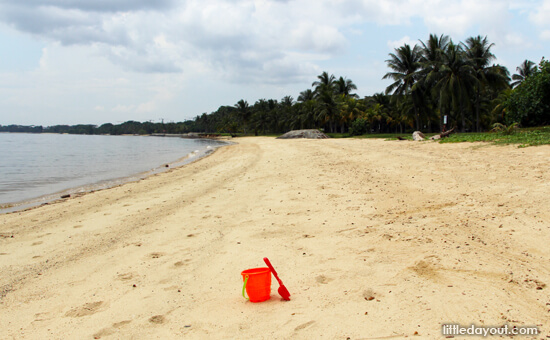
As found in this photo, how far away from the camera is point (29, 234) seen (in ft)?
21.8

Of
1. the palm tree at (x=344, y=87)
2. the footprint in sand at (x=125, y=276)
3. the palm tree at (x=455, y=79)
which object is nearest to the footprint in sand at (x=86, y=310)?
the footprint in sand at (x=125, y=276)

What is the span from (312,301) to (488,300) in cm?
150

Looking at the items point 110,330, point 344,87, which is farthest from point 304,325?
point 344,87

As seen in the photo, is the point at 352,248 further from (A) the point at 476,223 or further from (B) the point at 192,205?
(B) the point at 192,205

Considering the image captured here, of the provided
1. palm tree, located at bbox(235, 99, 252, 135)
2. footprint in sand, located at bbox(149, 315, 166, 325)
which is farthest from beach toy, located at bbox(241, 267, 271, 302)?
palm tree, located at bbox(235, 99, 252, 135)

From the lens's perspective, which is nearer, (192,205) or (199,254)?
(199,254)

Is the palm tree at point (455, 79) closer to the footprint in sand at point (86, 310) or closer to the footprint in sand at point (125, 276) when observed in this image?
the footprint in sand at point (125, 276)

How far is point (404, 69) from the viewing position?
130 feet

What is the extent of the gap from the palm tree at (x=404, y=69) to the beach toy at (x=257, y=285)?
1534 inches

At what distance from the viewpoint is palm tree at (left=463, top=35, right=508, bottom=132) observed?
33844 millimetres

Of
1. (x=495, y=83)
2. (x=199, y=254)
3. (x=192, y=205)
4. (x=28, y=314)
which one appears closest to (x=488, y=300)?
(x=199, y=254)

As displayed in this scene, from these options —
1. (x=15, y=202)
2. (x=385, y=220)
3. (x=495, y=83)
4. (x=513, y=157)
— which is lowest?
(x=15, y=202)

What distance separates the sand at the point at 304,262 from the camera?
9.65 ft

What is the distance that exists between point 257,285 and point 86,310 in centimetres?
178
